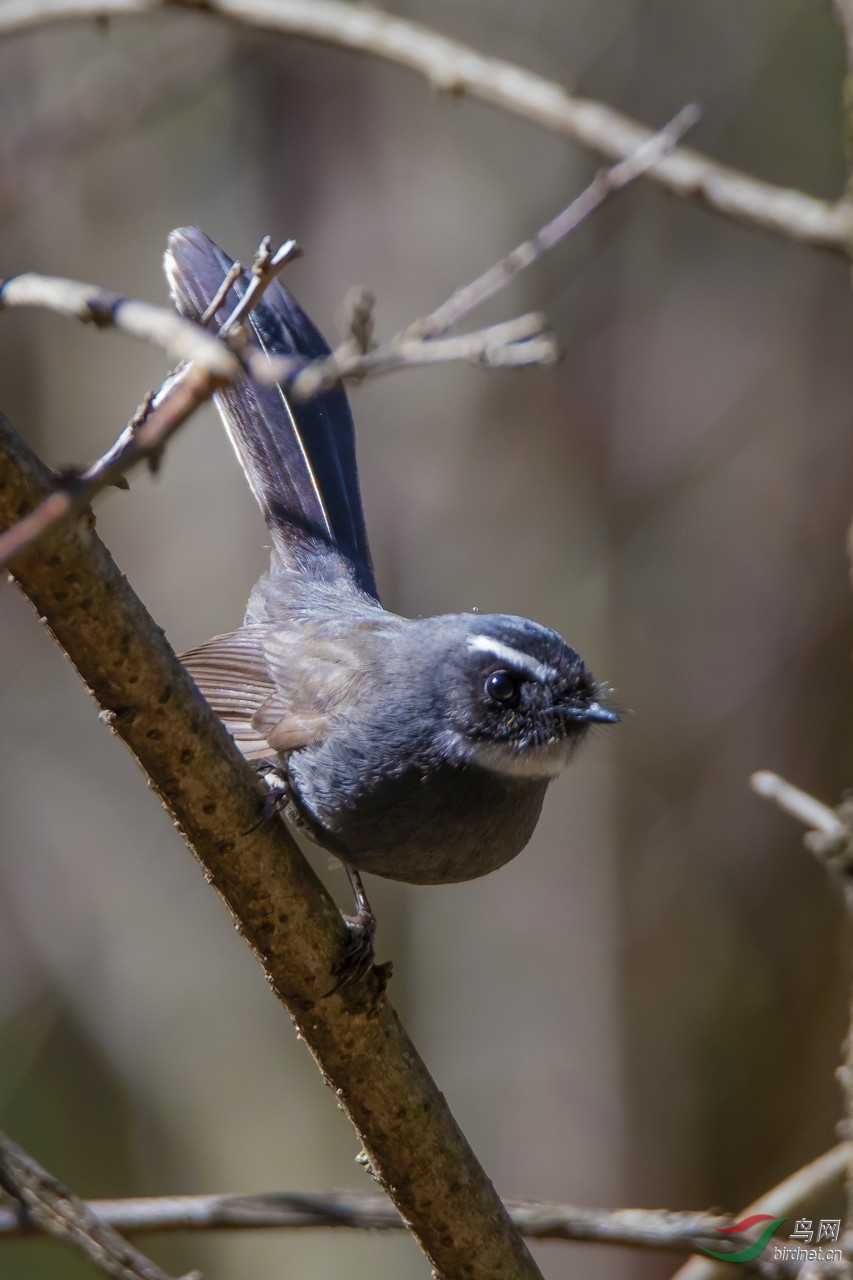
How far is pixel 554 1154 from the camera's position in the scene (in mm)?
7930

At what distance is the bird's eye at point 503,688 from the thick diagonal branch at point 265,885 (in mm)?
1010

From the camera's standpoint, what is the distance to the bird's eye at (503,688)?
354 centimetres

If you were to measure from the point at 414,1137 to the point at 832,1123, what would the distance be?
6253 mm

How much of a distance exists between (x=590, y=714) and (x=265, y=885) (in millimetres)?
1277

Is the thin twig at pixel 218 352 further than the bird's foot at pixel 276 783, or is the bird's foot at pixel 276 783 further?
the bird's foot at pixel 276 783

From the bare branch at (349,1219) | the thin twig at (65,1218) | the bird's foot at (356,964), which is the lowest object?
the thin twig at (65,1218)

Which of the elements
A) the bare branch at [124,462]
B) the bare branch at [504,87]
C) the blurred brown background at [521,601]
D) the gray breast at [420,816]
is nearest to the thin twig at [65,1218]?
the gray breast at [420,816]

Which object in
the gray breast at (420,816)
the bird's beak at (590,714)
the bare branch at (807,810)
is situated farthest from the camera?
the bird's beak at (590,714)

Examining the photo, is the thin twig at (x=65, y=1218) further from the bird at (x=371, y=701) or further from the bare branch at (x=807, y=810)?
the bare branch at (x=807, y=810)

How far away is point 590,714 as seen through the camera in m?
3.52

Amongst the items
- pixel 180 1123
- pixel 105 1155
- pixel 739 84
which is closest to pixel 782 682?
pixel 739 84

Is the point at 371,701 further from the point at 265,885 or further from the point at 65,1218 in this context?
the point at 65,1218

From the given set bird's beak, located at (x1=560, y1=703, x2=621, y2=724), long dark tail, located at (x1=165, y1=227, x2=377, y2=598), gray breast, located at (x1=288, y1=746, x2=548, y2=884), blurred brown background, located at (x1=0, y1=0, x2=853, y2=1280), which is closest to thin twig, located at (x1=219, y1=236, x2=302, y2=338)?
gray breast, located at (x1=288, y1=746, x2=548, y2=884)

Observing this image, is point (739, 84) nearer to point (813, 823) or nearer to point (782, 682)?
point (782, 682)
